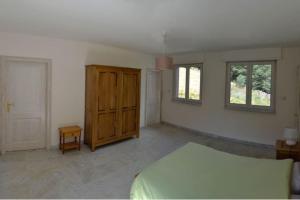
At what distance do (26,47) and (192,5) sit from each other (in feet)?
10.6

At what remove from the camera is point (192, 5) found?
2307 millimetres

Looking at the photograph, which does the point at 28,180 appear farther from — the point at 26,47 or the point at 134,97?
the point at 134,97

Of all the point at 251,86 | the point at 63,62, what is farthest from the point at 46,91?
the point at 251,86

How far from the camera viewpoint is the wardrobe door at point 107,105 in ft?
14.0

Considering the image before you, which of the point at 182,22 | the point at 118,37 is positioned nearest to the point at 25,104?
the point at 118,37

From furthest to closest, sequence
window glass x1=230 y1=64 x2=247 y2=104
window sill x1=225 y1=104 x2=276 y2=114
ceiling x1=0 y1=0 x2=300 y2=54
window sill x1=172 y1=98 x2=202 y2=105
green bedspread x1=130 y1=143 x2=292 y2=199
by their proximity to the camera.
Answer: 1. window sill x1=172 y1=98 x2=202 y2=105
2. window glass x1=230 y1=64 x2=247 y2=104
3. window sill x1=225 y1=104 x2=276 y2=114
4. ceiling x1=0 y1=0 x2=300 y2=54
5. green bedspread x1=130 y1=143 x2=292 y2=199

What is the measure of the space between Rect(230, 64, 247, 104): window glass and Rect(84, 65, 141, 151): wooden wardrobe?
7.92 ft

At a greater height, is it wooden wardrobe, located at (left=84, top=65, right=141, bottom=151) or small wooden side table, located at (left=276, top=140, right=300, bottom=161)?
wooden wardrobe, located at (left=84, top=65, right=141, bottom=151)

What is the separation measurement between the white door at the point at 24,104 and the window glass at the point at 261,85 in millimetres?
4715

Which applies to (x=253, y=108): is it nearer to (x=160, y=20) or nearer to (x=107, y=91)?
(x=160, y=20)

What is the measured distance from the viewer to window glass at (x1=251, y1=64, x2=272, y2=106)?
4693 millimetres

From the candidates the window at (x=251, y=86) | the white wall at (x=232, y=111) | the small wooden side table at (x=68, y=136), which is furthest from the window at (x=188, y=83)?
the small wooden side table at (x=68, y=136)

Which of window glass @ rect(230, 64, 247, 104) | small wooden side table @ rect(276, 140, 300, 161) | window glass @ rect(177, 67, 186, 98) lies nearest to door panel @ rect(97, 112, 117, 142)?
window glass @ rect(177, 67, 186, 98)

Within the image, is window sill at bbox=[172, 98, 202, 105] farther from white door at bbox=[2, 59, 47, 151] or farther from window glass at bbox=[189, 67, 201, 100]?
white door at bbox=[2, 59, 47, 151]
